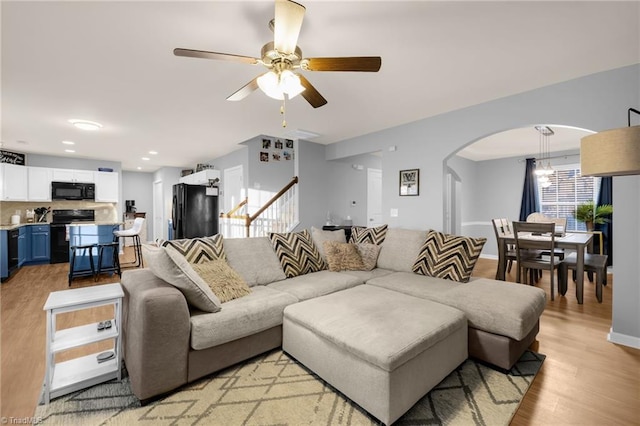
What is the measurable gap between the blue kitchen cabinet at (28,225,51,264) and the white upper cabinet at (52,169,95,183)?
118cm

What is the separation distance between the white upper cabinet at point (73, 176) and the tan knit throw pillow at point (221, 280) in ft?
21.8

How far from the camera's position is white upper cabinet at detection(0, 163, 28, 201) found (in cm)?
572

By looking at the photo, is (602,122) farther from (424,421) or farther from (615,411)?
(424,421)

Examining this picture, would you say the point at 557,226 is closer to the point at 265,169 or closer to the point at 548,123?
the point at 548,123

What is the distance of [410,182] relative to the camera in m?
4.14

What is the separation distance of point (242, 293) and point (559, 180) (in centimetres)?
727

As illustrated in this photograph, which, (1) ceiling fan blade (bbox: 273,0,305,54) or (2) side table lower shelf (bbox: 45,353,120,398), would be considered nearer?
(1) ceiling fan blade (bbox: 273,0,305,54)

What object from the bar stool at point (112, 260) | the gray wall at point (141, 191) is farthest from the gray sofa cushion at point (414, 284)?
the gray wall at point (141, 191)

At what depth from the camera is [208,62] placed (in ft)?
8.10

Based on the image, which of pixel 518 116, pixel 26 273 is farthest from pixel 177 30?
pixel 26 273

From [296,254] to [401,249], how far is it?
125 cm

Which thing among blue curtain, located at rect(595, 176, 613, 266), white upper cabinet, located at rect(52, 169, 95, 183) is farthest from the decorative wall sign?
blue curtain, located at rect(595, 176, 613, 266)

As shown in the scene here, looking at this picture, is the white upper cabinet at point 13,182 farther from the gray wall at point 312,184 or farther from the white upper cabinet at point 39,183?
the gray wall at point 312,184

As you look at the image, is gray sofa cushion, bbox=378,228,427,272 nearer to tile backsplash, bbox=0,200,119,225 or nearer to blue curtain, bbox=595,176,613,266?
blue curtain, bbox=595,176,613,266
